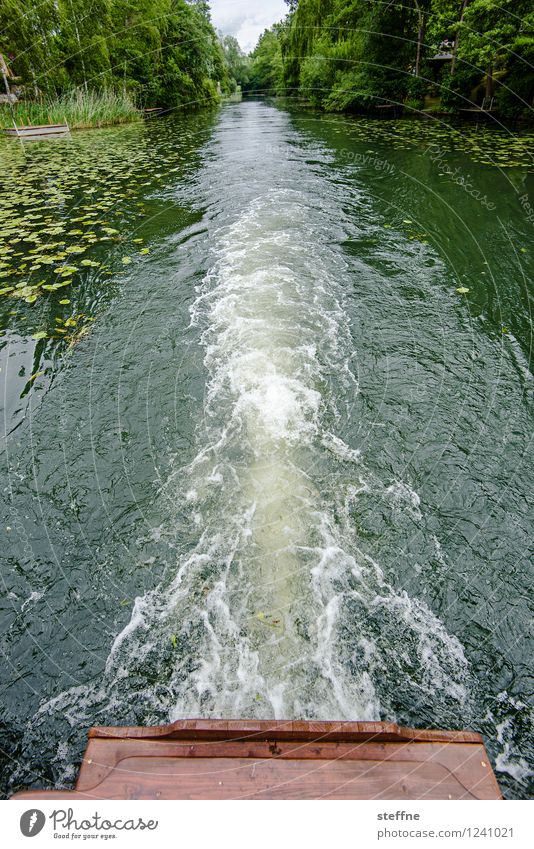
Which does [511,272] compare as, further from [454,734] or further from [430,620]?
[454,734]

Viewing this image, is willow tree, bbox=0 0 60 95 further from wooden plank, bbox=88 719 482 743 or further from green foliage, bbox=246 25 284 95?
green foliage, bbox=246 25 284 95

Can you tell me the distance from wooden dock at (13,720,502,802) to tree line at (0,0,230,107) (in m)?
28.0

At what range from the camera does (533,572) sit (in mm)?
3045

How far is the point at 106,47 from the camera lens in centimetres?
2419

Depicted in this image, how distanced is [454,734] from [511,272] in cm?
734

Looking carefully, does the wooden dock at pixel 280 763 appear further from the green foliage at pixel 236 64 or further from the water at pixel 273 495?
the green foliage at pixel 236 64

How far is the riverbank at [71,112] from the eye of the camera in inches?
743

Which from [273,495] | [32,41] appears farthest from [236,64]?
[273,495]

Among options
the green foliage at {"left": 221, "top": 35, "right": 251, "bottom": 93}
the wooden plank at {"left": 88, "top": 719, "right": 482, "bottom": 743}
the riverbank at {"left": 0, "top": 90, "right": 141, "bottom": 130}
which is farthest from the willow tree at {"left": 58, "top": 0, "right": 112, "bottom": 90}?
the green foliage at {"left": 221, "top": 35, "right": 251, "bottom": 93}

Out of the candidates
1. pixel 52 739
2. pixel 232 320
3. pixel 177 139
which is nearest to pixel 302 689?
pixel 52 739

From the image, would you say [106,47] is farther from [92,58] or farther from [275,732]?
[275,732]

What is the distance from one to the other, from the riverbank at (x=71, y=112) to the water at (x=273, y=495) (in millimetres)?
18007

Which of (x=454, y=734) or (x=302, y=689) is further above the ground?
(x=454, y=734)

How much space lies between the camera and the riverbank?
18.9 metres
